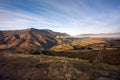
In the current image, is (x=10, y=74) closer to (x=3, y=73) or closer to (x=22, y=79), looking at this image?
(x=3, y=73)

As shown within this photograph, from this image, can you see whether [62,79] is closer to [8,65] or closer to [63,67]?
[63,67]

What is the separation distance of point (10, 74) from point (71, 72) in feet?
34.3

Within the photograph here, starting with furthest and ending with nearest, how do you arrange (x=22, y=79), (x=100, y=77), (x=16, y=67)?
(x=16, y=67) < (x=100, y=77) < (x=22, y=79)

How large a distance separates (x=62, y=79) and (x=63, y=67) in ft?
16.3

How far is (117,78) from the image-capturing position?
25.1m

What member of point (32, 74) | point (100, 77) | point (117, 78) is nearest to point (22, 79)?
point (32, 74)

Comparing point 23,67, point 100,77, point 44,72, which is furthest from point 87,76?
point 23,67

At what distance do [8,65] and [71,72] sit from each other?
41.4 feet

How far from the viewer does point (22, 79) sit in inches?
899

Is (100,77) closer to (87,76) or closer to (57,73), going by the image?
(87,76)

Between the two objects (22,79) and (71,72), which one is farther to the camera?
(71,72)

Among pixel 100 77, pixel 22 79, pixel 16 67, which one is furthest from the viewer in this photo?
pixel 16 67

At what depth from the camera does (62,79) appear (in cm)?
2302

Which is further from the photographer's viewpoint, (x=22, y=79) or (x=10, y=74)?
(x=10, y=74)
